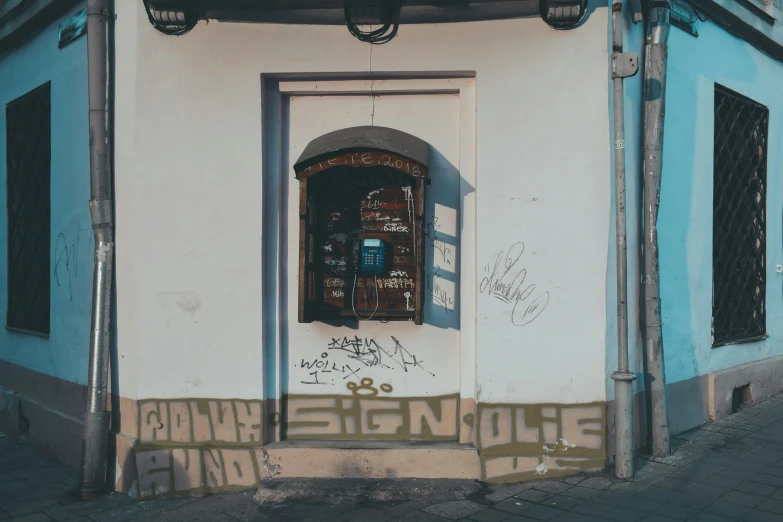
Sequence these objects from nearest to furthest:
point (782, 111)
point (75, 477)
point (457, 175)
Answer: point (457, 175), point (75, 477), point (782, 111)

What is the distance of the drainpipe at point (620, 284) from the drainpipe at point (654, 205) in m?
0.69

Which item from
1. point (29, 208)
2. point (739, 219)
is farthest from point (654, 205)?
point (29, 208)

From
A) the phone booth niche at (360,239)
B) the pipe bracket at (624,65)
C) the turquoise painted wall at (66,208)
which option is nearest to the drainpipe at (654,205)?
the pipe bracket at (624,65)

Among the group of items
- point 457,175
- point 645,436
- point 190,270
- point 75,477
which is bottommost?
point 75,477

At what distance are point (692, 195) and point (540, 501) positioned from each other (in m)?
3.80

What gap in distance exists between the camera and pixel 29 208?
8.43 metres

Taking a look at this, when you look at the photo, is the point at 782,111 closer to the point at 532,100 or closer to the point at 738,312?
the point at 738,312

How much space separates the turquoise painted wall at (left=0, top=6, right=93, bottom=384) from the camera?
691 cm

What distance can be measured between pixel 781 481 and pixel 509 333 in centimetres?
251

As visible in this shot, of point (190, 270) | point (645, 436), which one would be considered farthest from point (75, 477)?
point (645, 436)

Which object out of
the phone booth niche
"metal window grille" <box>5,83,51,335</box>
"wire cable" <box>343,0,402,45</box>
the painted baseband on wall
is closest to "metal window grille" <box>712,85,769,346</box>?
the painted baseband on wall

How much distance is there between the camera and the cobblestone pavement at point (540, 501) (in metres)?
5.18

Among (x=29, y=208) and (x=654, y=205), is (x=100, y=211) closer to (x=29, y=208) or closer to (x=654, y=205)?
(x=29, y=208)

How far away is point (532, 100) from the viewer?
5988 mm
